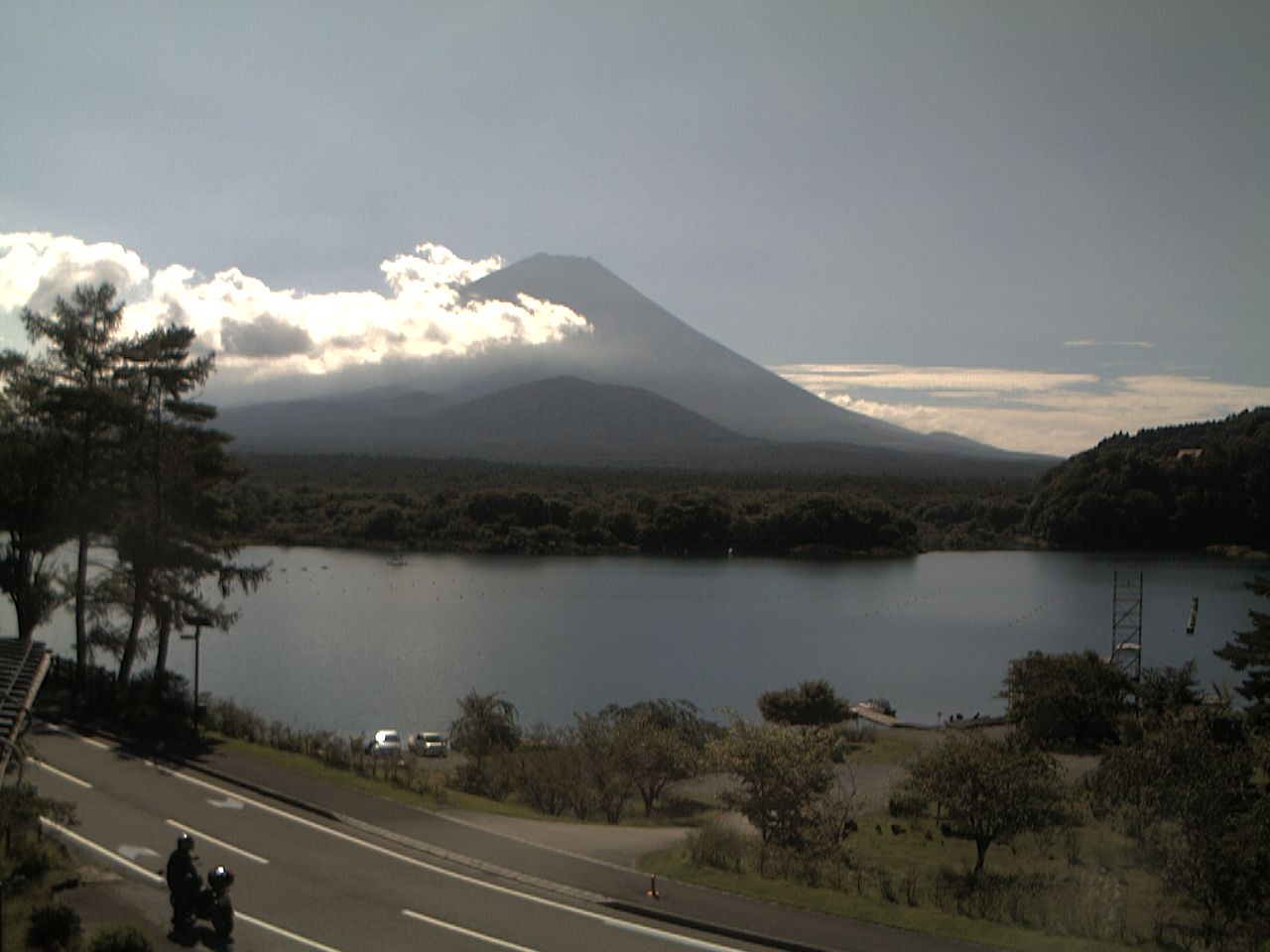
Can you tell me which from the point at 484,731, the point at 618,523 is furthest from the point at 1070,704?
the point at 618,523

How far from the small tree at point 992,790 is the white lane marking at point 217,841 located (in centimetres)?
760

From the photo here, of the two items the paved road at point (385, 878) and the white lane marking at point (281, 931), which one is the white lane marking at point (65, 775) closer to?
the paved road at point (385, 878)

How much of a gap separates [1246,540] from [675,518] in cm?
4014

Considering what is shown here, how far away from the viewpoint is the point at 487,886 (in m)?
10.7

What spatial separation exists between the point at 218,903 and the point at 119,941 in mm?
1416

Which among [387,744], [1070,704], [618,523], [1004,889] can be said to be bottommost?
[387,744]

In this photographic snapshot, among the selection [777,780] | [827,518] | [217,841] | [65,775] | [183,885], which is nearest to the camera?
[183,885]

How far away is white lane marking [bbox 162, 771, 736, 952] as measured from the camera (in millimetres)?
9305

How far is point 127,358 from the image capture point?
20.6 metres

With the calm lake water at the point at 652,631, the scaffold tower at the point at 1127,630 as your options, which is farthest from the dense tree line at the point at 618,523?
the scaffold tower at the point at 1127,630

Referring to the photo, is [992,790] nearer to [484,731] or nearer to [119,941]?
[119,941]

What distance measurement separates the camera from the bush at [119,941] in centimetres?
755

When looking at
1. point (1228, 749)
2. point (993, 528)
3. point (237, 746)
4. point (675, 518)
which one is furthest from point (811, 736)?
point (993, 528)

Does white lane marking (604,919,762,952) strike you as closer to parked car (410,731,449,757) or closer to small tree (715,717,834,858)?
small tree (715,717,834,858)
